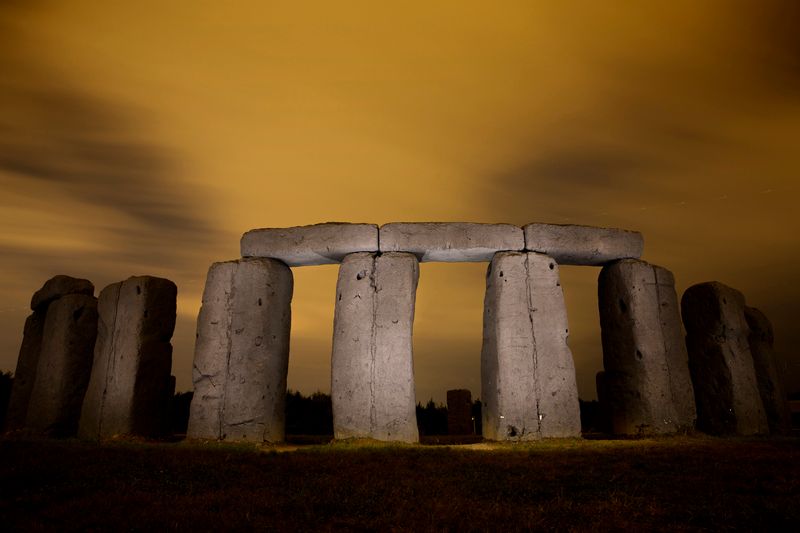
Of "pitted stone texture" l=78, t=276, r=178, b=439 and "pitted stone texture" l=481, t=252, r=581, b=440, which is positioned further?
"pitted stone texture" l=78, t=276, r=178, b=439

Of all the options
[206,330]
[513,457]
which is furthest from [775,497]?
[206,330]

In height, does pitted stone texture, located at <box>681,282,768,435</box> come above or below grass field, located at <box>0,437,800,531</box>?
above

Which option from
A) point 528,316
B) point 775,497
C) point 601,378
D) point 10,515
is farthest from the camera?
point 601,378

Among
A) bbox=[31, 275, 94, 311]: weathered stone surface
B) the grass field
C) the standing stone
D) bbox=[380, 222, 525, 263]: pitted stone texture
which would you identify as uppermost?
bbox=[380, 222, 525, 263]: pitted stone texture

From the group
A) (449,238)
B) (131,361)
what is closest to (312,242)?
(449,238)

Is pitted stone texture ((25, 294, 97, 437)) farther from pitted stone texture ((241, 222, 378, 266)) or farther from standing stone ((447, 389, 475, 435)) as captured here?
standing stone ((447, 389, 475, 435))

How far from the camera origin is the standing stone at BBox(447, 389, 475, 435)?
61.6 ft

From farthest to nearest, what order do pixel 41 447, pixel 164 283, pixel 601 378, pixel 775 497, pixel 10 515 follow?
pixel 601 378, pixel 164 283, pixel 41 447, pixel 775 497, pixel 10 515

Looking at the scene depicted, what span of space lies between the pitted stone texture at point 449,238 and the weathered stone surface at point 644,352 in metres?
2.49

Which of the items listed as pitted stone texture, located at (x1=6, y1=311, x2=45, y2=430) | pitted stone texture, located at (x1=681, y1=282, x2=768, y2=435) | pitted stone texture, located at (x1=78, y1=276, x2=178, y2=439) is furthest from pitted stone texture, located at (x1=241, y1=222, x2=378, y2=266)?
pitted stone texture, located at (x1=681, y1=282, x2=768, y2=435)

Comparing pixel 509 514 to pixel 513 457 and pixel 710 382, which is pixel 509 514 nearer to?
pixel 513 457

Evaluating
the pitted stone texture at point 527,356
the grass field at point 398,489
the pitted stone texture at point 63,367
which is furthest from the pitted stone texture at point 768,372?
the pitted stone texture at point 63,367

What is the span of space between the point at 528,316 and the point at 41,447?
8.25 metres

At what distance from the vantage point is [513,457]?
8422 mm
